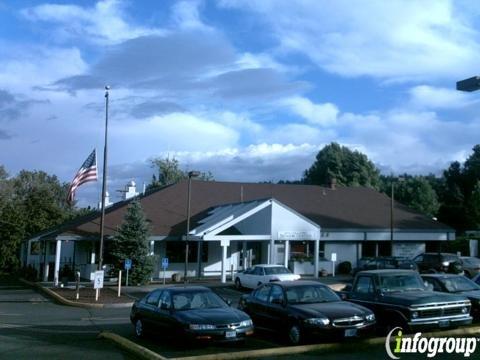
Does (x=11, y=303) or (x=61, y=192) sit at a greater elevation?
(x=61, y=192)

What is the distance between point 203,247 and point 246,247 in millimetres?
2810

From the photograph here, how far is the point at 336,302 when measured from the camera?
1392cm

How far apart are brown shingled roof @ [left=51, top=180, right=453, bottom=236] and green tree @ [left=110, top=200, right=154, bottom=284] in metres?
2.88

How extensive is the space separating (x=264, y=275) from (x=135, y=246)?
9116 mm

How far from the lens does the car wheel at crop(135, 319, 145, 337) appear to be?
1459 centimetres

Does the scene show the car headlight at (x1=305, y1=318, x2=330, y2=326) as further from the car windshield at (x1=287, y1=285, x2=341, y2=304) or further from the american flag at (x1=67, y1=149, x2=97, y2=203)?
the american flag at (x1=67, y1=149, x2=97, y2=203)

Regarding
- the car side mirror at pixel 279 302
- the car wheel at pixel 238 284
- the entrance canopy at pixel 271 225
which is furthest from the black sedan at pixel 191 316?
the entrance canopy at pixel 271 225

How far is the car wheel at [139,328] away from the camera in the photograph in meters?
14.6

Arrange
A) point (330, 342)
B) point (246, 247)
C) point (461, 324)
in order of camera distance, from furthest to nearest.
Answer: point (246, 247)
point (461, 324)
point (330, 342)

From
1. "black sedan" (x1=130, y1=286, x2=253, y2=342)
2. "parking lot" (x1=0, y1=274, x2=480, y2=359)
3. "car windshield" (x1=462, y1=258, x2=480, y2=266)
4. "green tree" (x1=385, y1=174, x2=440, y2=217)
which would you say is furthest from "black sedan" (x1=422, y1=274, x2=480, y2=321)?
"green tree" (x1=385, y1=174, x2=440, y2=217)

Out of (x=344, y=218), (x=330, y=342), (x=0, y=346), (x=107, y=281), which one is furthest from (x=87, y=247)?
(x=330, y=342)

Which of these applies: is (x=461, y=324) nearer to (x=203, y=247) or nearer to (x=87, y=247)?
(x=203, y=247)

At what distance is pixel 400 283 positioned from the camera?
1478 cm

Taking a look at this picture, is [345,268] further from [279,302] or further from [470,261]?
[279,302]
